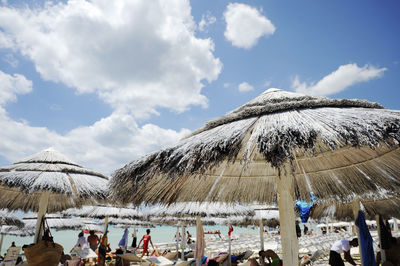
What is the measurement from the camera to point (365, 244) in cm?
525

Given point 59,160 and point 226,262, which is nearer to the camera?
point 59,160

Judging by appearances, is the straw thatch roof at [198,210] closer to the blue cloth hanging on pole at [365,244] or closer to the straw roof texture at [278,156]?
the straw roof texture at [278,156]

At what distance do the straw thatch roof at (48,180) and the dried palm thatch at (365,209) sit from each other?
610 centimetres

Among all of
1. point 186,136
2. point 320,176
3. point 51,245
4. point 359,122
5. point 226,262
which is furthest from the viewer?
point 226,262

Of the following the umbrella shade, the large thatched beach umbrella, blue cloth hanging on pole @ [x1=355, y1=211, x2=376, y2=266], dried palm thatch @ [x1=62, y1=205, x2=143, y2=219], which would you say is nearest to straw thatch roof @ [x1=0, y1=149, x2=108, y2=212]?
the large thatched beach umbrella

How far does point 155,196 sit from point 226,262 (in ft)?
18.0

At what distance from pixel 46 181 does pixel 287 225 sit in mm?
4351

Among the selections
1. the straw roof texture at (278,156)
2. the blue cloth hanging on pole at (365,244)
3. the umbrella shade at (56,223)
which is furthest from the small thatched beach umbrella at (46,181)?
the umbrella shade at (56,223)

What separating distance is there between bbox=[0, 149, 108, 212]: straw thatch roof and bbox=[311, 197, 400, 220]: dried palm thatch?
610 cm

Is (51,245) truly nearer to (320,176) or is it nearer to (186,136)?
(186,136)

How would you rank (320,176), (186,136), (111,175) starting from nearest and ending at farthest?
(111,175)
(186,136)
(320,176)

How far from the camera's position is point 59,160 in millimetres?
6070

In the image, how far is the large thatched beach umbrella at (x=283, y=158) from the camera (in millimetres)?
2117

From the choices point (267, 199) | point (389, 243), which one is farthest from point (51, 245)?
point (389, 243)
